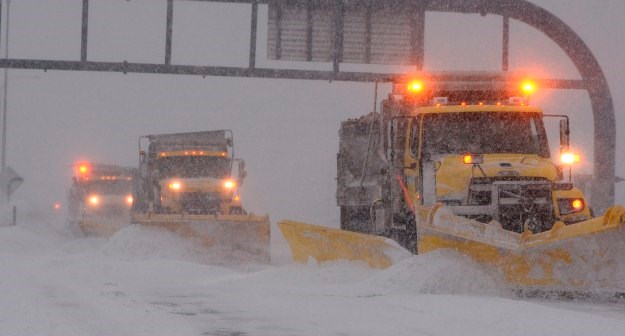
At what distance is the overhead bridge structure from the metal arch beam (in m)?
0.02

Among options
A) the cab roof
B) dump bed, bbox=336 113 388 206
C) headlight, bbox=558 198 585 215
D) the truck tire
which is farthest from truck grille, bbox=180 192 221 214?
headlight, bbox=558 198 585 215

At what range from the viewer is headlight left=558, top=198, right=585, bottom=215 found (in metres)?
13.4

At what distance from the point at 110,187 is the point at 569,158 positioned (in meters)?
25.9

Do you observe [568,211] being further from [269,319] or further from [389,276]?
[269,319]

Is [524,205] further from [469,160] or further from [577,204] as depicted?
[469,160]

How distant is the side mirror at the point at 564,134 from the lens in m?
14.4

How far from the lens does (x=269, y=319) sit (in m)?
10.3

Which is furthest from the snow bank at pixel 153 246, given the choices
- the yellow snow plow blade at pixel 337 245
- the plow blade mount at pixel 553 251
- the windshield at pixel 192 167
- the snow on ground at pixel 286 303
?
the plow blade mount at pixel 553 251

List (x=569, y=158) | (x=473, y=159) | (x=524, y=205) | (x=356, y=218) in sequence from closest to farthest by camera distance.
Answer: (x=524, y=205) < (x=473, y=159) < (x=569, y=158) < (x=356, y=218)

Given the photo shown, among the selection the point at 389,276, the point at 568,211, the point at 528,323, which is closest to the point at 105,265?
the point at 389,276

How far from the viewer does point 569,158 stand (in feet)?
46.9

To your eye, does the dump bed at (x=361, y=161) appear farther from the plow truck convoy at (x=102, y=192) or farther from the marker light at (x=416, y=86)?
the plow truck convoy at (x=102, y=192)

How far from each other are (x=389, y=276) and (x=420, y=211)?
3.28 ft

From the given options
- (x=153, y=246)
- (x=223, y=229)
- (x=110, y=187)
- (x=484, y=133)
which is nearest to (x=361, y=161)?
(x=223, y=229)
